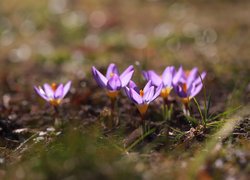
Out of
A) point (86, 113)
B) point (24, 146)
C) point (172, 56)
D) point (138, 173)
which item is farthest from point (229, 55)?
point (138, 173)

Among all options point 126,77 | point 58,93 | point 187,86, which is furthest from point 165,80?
point 58,93

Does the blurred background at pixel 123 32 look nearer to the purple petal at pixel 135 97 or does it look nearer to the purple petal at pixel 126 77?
the purple petal at pixel 126 77

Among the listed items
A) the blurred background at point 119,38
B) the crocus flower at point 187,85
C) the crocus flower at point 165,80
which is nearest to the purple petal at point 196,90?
the crocus flower at point 187,85


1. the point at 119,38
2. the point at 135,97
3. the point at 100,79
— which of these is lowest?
the point at 135,97

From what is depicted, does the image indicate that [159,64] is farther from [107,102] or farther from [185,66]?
[107,102]

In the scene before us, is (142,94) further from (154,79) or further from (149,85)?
(154,79)

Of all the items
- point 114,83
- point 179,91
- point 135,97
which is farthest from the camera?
point 179,91

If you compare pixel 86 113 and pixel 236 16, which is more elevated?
pixel 236 16

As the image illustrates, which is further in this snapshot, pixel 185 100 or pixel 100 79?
pixel 185 100
